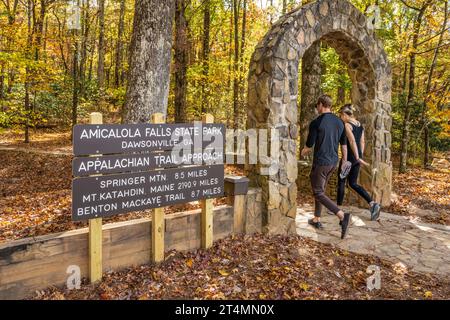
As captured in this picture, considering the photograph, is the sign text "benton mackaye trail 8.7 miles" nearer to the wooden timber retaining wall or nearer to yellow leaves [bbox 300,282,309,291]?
the wooden timber retaining wall

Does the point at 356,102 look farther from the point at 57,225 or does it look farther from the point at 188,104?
the point at 188,104

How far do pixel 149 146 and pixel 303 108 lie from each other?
6377mm

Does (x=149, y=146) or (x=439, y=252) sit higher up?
(x=149, y=146)

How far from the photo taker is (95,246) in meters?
3.39

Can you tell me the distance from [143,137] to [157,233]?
3.63 ft

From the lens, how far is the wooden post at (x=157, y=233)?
3842 mm

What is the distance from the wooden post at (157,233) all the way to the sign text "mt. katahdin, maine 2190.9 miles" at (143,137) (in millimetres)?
214

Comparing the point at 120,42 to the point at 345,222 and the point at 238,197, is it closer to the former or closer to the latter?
the point at 238,197

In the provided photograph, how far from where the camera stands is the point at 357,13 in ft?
20.7

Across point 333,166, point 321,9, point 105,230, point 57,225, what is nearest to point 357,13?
point 321,9

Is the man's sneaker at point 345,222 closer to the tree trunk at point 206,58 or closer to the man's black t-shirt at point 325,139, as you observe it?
the man's black t-shirt at point 325,139

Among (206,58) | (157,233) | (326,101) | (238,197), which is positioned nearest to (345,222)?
(238,197)

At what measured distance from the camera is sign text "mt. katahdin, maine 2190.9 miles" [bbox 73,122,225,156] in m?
3.32
